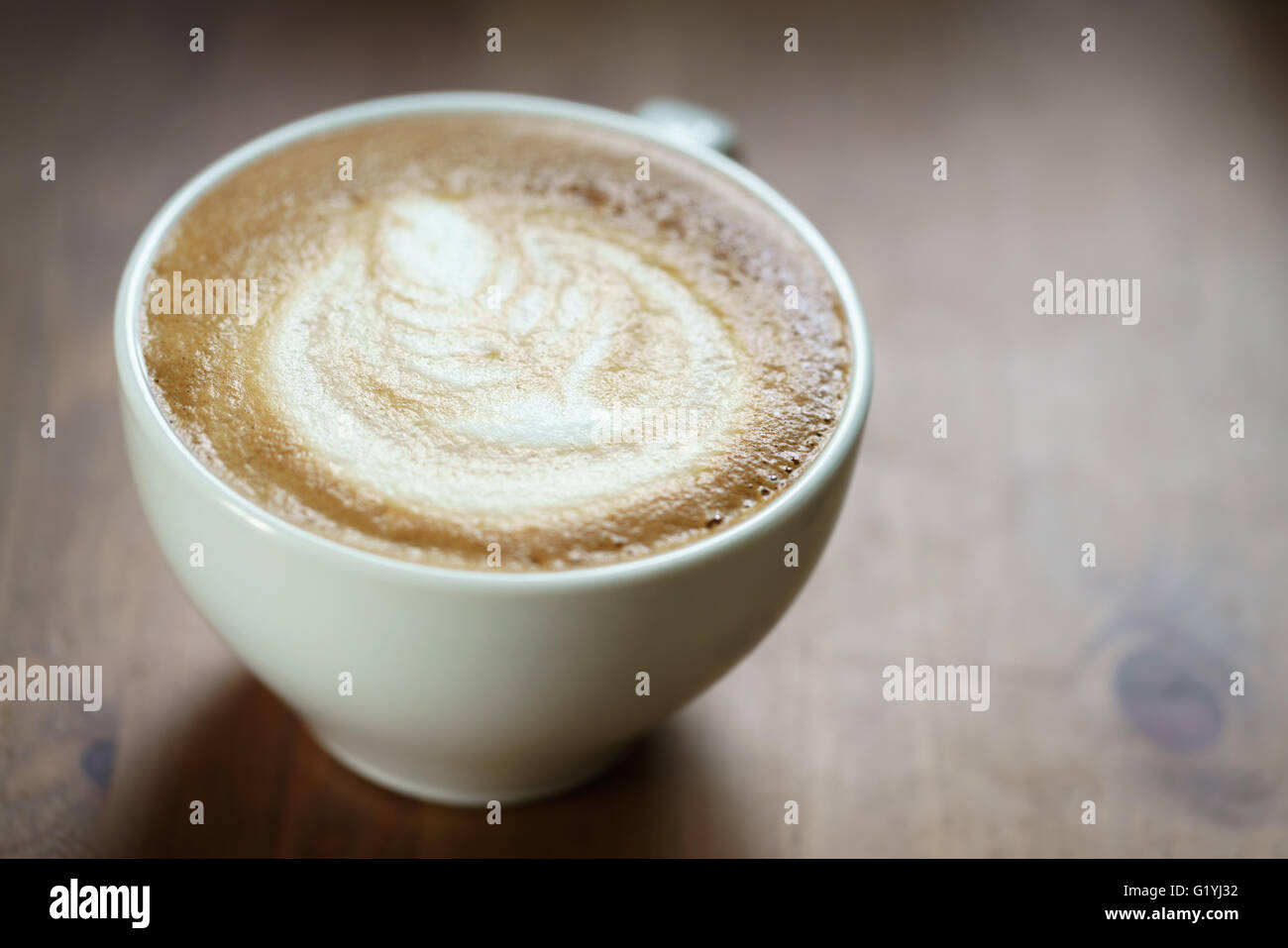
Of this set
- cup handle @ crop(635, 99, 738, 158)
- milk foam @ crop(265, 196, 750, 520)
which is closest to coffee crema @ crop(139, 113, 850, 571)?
milk foam @ crop(265, 196, 750, 520)

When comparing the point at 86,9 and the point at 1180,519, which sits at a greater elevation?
the point at 86,9

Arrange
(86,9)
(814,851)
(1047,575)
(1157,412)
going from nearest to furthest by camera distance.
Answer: (814,851), (1047,575), (1157,412), (86,9)

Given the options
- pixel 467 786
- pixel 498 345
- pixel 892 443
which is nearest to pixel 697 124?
pixel 892 443

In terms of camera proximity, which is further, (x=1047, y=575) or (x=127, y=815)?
(x=1047, y=575)

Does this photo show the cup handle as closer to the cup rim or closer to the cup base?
the cup rim

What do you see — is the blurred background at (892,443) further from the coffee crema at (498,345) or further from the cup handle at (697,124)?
the coffee crema at (498,345)
